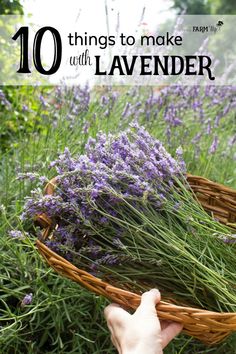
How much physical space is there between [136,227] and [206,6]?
32.4ft

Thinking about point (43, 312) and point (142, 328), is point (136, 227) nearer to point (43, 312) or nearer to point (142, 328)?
point (142, 328)

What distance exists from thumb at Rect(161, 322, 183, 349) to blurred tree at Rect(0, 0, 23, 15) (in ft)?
5.87

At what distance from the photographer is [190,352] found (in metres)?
1.62

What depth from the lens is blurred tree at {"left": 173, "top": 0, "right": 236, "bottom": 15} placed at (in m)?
10.1

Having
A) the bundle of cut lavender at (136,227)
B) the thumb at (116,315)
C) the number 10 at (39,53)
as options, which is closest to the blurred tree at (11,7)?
the number 10 at (39,53)

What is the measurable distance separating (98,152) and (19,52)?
1147 millimetres

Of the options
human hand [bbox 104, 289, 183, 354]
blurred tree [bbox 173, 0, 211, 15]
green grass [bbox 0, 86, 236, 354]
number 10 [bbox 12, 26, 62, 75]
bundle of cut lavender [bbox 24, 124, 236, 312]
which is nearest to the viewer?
human hand [bbox 104, 289, 183, 354]

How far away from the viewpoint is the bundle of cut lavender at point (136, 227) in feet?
4.52

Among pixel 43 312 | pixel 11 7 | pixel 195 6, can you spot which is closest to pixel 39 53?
pixel 11 7

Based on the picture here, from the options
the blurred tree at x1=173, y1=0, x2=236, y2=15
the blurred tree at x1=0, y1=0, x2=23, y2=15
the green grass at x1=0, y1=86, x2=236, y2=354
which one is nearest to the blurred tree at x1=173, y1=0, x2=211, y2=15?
the blurred tree at x1=173, y1=0, x2=236, y2=15

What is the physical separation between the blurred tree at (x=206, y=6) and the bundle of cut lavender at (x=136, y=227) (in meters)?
8.82

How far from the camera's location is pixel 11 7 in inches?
103

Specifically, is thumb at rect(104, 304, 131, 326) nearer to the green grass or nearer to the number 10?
the green grass

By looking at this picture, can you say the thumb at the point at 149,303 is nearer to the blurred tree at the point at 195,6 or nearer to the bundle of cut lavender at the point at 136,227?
the bundle of cut lavender at the point at 136,227
